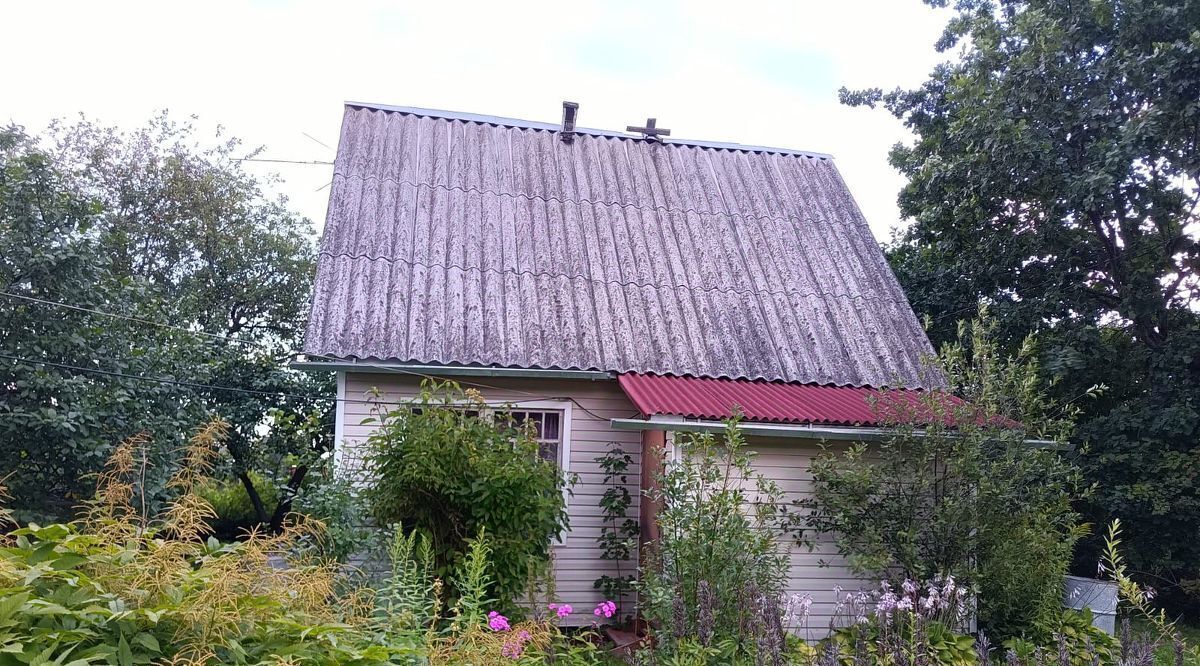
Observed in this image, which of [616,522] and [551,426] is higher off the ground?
[551,426]

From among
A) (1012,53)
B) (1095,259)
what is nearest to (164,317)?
(1012,53)

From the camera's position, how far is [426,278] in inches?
356

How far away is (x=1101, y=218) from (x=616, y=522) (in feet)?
27.8

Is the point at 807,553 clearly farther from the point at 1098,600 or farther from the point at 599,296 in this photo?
the point at 599,296

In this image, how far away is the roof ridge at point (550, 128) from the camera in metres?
11.9

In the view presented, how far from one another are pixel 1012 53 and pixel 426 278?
919 cm

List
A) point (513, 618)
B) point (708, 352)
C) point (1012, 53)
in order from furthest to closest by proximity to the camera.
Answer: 1. point (1012, 53)
2. point (708, 352)
3. point (513, 618)

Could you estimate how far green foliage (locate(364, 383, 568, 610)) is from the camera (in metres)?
6.47

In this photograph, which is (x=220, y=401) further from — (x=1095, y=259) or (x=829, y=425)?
(x=1095, y=259)

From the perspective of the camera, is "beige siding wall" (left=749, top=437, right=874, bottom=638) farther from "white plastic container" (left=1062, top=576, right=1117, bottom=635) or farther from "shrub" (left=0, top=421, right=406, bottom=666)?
"shrub" (left=0, top=421, right=406, bottom=666)

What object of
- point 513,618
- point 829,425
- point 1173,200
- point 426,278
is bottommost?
point 513,618

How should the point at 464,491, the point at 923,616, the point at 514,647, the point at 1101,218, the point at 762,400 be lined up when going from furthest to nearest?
the point at 1101,218, the point at 762,400, the point at 464,491, the point at 923,616, the point at 514,647

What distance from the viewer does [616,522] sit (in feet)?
27.9

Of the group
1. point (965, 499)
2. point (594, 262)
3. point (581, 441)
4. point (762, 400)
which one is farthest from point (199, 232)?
point (965, 499)
